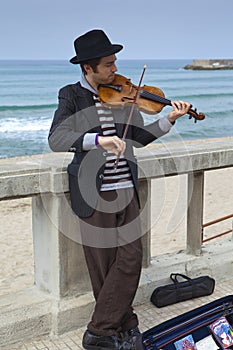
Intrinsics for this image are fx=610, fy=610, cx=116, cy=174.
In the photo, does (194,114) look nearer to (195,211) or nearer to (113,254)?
(113,254)

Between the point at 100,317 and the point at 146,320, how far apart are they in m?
0.45

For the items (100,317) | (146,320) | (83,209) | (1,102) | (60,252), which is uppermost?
→ (83,209)

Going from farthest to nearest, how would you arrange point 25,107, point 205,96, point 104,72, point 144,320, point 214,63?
point 214,63
point 205,96
point 25,107
point 144,320
point 104,72

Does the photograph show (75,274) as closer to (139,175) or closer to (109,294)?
(109,294)

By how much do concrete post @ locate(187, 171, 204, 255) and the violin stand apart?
821mm

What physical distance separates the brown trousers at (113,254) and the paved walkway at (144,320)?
0.60 feet

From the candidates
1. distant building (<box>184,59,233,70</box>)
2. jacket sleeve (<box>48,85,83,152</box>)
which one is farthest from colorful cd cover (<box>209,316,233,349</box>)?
distant building (<box>184,59,233,70</box>)

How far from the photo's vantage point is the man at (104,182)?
109 inches

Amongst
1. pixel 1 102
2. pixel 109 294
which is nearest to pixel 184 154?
pixel 109 294

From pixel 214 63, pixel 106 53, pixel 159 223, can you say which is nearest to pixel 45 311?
pixel 106 53

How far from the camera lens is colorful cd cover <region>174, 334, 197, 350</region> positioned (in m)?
2.57

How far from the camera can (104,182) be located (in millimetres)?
2900

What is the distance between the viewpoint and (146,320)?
11.1ft

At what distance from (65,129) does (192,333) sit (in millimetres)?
1045
